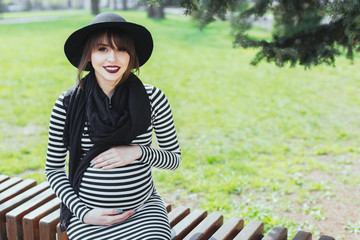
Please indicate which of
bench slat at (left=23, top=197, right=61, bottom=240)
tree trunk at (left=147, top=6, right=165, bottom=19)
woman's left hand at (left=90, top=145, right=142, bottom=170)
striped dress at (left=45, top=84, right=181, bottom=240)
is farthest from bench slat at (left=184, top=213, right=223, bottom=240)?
tree trunk at (left=147, top=6, right=165, bottom=19)

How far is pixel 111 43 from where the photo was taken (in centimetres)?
237

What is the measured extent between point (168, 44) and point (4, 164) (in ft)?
31.7

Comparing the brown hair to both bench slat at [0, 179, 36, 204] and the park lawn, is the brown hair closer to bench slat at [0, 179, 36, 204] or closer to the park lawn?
bench slat at [0, 179, 36, 204]

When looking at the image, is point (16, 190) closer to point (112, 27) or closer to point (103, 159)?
point (103, 159)

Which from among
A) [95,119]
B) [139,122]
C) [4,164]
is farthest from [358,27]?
[4,164]

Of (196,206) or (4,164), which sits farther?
(4,164)

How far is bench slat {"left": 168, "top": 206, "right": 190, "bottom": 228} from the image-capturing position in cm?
298

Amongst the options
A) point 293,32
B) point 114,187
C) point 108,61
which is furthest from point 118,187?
point 293,32

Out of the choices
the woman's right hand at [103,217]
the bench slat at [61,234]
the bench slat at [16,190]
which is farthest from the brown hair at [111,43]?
the bench slat at [16,190]

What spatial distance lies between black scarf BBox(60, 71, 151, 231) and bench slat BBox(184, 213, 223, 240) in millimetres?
780

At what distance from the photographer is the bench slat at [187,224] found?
2789 mm

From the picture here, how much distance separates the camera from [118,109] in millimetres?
2436

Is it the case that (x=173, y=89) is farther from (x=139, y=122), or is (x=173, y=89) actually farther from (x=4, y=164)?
(x=139, y=122)

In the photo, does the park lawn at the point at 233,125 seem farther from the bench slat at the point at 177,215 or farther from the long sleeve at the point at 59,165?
the long sleeve at the point at 59,165
